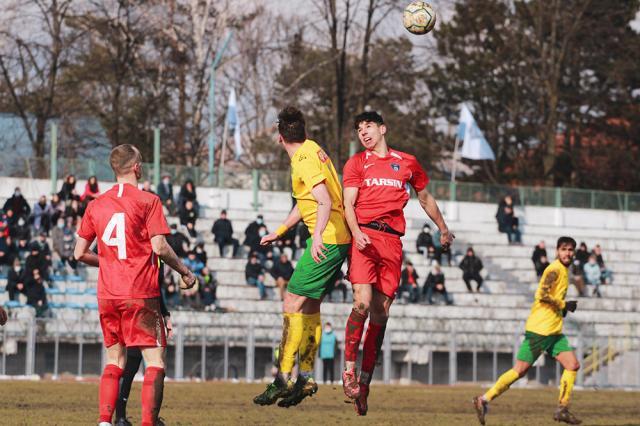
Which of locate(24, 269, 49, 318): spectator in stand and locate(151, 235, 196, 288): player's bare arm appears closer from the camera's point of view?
locate(151, 235, 196, 288): player's bare arm

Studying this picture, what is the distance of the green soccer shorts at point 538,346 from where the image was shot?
16828 millimetres

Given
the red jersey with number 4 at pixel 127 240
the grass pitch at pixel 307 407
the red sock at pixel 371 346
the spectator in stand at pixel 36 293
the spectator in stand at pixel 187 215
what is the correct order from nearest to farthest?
1. the red jersey with number 4 at pixel 127 240
2. the red sock at pixel 371 346
3. the grass pitch at pixel 307 407
4. the spectator in stand at pixel 36 293
5. the spectator in stand at pixel 187 215

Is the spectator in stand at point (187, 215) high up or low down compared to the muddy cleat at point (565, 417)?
up

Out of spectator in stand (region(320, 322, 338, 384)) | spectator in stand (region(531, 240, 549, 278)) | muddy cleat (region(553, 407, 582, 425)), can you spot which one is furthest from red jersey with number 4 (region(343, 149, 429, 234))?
spectator in stand (region(531, 240, 549, 278))

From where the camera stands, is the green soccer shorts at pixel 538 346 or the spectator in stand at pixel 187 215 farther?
the spectator in stand at pixel 187 215

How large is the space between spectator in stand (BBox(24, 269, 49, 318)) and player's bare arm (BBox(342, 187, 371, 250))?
57.5 ft

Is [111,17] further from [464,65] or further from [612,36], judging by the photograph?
[612,36]

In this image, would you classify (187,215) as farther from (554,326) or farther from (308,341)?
(308,341)

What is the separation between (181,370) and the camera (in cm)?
2855

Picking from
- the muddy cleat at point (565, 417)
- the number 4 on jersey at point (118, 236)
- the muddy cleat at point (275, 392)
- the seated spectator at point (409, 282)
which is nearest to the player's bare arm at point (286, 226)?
the muddy cleat at point (275, 392)

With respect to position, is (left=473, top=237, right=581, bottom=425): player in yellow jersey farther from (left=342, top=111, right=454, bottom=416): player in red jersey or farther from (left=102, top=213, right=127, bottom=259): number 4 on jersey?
(left=102, top=213, right=127, bottom=259): number 4 on jersey

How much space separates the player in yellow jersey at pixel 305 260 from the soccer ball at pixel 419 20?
276 cm

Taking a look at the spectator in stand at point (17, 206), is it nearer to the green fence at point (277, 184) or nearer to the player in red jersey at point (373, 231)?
the green fence at point (277, 184)

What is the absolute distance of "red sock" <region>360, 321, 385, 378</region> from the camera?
13.1 meters
